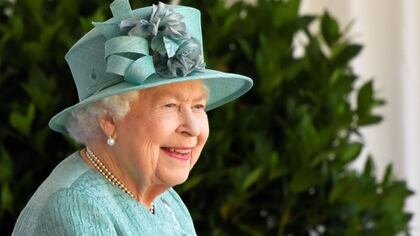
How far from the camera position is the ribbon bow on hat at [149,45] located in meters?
1.49

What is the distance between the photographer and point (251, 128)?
95.3 inches

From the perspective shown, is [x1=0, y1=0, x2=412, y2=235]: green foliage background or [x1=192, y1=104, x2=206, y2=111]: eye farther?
[x1=0, y1=0, x2=412, y2=235]: green foliage background

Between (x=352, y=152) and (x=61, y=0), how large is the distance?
0.80m

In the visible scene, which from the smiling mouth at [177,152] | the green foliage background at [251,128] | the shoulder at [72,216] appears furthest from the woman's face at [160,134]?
the green foliage background at [251,128]

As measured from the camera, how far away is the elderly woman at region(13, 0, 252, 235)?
1.49m

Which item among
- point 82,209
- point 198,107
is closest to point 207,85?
point 198,107

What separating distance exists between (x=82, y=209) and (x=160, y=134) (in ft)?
0.54

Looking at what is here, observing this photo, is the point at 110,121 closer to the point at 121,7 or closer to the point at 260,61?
the point at 121,7

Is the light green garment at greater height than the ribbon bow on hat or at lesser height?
lesser

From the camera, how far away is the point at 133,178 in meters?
1.57

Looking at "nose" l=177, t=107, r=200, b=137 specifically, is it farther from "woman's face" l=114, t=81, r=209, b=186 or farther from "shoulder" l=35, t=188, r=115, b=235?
"shoulder" l=35, t=188, r=115, b=235

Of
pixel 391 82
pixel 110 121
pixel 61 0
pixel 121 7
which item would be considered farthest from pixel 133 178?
pixel 391 82

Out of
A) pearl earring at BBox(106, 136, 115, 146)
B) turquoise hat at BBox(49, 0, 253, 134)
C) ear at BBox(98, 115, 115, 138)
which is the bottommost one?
pearl earring at BBox(106, 136, 115, 146)

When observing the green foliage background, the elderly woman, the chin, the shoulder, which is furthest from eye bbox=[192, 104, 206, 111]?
the green foliage background
